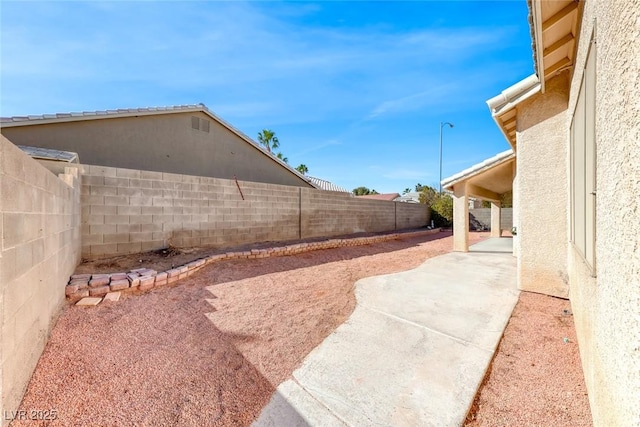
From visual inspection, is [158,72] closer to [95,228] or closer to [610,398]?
[95,228]

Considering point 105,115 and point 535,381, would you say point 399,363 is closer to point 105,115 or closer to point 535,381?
point 535,381

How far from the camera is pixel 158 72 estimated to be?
24.5ft

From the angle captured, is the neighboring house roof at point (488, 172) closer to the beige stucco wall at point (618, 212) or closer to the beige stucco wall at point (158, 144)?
the beige stucco wall at point (618, 212)

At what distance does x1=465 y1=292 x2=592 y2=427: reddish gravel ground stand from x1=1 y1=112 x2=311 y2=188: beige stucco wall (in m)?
12.6

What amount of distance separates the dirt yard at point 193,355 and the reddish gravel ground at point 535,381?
0.06 ft

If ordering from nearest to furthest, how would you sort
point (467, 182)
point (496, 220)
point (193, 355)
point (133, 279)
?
point (193, 355)
point (133, 279)
point (467, 182)
point (496, 220)

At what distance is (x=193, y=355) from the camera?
3021 millimetres

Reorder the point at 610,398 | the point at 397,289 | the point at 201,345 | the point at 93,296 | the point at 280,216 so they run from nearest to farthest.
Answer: the point at 610,398, the point at 201,345, the point at 93,296, the point at 397,289, the point at 280,216

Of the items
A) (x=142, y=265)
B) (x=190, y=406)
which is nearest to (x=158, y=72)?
(x=142, y=265)

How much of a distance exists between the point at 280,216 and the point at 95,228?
5541 millimetres

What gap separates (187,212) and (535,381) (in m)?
7.90

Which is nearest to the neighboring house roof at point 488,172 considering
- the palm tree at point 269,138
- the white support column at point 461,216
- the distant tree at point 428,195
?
the white support column at point 461,216


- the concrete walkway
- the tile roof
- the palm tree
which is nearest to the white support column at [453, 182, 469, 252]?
the concrete walkway

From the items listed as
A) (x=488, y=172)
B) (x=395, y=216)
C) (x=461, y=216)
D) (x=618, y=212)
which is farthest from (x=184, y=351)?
(x=395, y=216)
